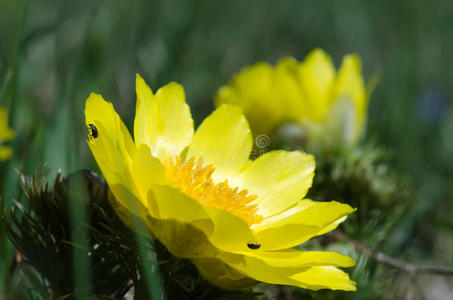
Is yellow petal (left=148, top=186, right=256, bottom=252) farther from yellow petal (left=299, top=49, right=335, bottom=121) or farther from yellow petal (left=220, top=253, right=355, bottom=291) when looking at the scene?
yellow petal (left=299, top=49, right=335, bottom=121)

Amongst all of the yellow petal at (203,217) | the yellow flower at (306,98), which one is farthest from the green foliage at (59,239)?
the yellow flower at (306,98)

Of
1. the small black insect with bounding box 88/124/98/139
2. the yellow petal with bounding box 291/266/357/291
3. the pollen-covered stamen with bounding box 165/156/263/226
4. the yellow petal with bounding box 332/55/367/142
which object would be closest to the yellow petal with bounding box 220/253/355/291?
the yellow petal with bounding box 291/266/357/291

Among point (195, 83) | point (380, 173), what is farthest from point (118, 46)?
point (380, 173)

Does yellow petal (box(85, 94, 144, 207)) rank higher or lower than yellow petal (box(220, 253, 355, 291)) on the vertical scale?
higher

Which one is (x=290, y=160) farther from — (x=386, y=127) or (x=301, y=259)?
(x=386, y=127)

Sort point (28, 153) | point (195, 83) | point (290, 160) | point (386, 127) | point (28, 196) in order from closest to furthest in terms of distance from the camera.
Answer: point (28, 196) < point (290, 160) < point (28, 153) < point (386, 127) < point (195, 83)

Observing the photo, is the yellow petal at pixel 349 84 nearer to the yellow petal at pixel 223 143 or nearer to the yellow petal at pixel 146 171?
the yellow petal at pixel 223 143

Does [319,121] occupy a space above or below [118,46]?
below

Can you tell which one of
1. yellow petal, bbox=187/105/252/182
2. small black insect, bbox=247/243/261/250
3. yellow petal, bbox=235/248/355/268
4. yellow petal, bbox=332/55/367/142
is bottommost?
yellow petal, bbox=235/248/355/268
